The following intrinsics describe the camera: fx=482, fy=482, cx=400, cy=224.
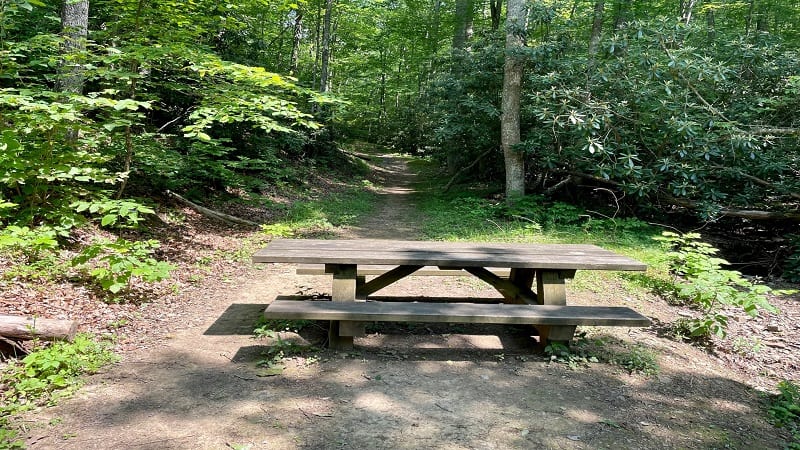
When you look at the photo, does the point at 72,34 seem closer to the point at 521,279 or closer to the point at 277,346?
the point at 277,346

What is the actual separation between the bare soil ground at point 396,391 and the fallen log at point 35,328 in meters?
0.46

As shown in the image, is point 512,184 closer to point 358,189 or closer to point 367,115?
point 358,189

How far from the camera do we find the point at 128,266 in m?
4.57

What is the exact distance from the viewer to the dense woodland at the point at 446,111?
207 inches

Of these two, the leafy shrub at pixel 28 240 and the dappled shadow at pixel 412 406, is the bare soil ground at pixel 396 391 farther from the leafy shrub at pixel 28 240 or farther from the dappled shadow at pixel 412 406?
the leafy shrub at pixel 28 240

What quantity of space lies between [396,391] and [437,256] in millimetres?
1178

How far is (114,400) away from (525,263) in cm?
311

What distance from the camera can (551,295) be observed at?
420 cm

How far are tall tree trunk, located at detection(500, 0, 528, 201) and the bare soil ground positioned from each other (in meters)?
6.30

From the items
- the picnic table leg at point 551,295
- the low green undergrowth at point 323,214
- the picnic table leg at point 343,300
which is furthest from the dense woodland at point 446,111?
the picnic table leg at point 551,295

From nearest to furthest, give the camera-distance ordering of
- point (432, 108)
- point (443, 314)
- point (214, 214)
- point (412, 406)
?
point (412, 406), point (443, 314), point (214, 214), point (432, 108)

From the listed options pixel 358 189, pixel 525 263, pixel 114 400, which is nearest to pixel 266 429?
pixel 114 400

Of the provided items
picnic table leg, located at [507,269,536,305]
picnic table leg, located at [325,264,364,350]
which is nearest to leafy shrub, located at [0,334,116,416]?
picnic table leg, located at [325,264,364,350]

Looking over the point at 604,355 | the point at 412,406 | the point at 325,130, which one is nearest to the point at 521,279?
the point at 604,355
